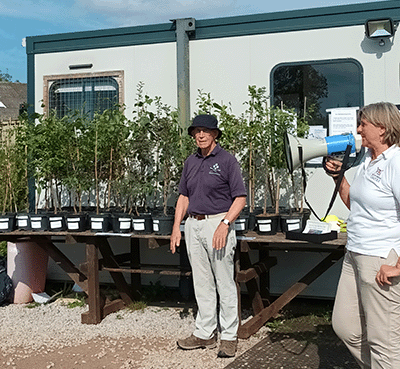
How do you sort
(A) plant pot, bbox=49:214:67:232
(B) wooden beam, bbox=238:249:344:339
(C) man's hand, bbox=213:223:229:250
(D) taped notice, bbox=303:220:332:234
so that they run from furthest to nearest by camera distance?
(A) plant pot, bbox=49:214:67:232 < (B) wooden beam, bbox=238:249:344:339 < (D) taped notice, bbox=303:220:332:234 < (C) man's hand, bbox=213:223:229:250

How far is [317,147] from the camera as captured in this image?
138 inches

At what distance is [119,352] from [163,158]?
1.79 m

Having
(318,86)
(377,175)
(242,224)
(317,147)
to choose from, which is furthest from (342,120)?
(377,175)

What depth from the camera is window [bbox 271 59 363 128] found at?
523 centimetres

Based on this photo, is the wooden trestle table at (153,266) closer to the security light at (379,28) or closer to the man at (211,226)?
the man at (211,226)

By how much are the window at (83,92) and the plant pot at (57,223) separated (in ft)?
4.29

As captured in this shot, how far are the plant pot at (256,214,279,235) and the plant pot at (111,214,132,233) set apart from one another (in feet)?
3.96

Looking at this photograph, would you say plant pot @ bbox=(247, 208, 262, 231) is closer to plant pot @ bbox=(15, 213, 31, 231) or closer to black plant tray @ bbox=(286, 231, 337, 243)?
black plant tray @ bbox=(286, 231, 337, 243)

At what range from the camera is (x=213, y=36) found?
5.70 metres

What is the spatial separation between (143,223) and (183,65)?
1.79m

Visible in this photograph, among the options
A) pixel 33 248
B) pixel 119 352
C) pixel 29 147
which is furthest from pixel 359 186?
pixel 33 248

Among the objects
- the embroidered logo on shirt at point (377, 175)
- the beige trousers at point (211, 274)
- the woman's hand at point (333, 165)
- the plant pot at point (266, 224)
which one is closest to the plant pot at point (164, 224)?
the beige trousers at point (211, 274)

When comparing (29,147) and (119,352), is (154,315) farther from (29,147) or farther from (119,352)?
(29,147)

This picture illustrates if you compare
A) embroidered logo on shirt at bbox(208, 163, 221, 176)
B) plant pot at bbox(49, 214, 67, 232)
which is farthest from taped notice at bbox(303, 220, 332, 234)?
plant pot at bbox(49, 214, 67, 232)
